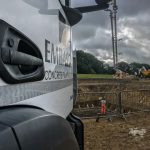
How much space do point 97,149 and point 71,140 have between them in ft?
21.7

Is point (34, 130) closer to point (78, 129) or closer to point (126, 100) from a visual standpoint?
point (78, 129)

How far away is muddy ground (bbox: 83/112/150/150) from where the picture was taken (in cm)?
890

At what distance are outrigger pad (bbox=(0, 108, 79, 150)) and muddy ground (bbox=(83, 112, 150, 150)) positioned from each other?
6.67 metres

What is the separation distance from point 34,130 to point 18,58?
0.36 m

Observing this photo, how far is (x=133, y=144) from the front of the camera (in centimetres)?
893

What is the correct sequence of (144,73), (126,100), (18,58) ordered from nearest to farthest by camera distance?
(18,58), (126,100), (144,73)

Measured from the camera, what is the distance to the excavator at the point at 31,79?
68.6 inches

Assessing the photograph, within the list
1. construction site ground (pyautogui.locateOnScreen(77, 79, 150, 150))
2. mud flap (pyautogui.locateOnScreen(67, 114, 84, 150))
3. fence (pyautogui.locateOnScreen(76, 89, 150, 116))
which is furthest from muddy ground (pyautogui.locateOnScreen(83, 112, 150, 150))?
mud flap (pyautogui.locateOnScreen(67, 114, 84, 150))

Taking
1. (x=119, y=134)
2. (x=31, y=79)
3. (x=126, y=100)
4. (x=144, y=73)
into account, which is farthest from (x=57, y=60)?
(x=144, y=73)

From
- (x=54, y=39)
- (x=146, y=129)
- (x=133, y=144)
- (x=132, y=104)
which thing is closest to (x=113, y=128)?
(x=146, y=129)

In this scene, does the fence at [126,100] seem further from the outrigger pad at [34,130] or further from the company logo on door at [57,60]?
the outrigger pad at [34,130]

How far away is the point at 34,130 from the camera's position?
6.01 feet

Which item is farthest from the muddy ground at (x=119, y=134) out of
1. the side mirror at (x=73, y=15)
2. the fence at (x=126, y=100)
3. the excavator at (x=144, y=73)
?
the excavator at (x=144, y=73)

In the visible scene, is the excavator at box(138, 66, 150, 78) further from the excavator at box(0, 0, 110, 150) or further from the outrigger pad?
the outrigger pad
